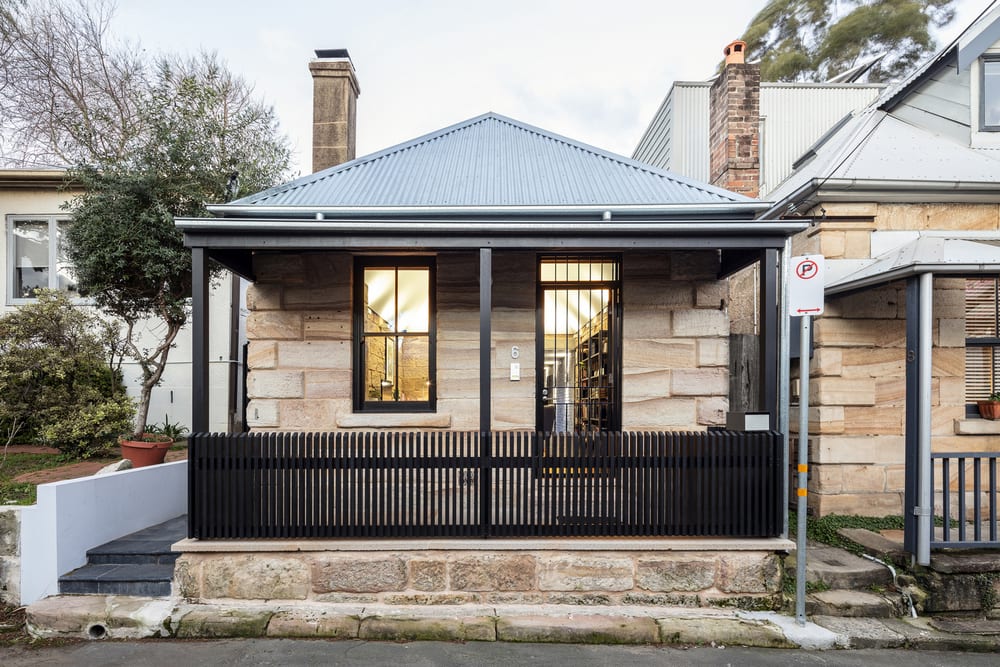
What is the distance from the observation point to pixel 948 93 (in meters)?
6.94

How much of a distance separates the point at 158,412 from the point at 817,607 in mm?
12083

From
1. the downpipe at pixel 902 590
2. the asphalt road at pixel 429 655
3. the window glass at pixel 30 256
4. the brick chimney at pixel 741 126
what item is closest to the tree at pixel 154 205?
the window glass at pixel 30 256

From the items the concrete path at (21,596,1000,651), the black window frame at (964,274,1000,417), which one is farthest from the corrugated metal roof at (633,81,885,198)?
the concrete path at (21,596,1000,651)

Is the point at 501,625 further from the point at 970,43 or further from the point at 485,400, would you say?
the point at 970,43

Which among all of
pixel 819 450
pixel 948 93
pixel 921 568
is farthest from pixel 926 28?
pixel 921 568

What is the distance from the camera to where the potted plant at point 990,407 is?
635 centimetres

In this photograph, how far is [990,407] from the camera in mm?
6371

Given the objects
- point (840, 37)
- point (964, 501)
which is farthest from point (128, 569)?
point (840, 37)

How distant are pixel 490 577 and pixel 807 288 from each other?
379cm

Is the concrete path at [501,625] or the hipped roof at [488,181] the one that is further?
the hipped roof at [488,181]

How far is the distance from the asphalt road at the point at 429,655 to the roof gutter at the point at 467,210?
4.13m

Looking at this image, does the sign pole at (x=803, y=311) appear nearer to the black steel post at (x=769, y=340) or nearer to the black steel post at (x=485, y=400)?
the black steel post at (x=769, y=340)

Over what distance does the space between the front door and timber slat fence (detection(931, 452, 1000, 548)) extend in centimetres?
325

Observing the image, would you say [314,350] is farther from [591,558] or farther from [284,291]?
[591,558]
